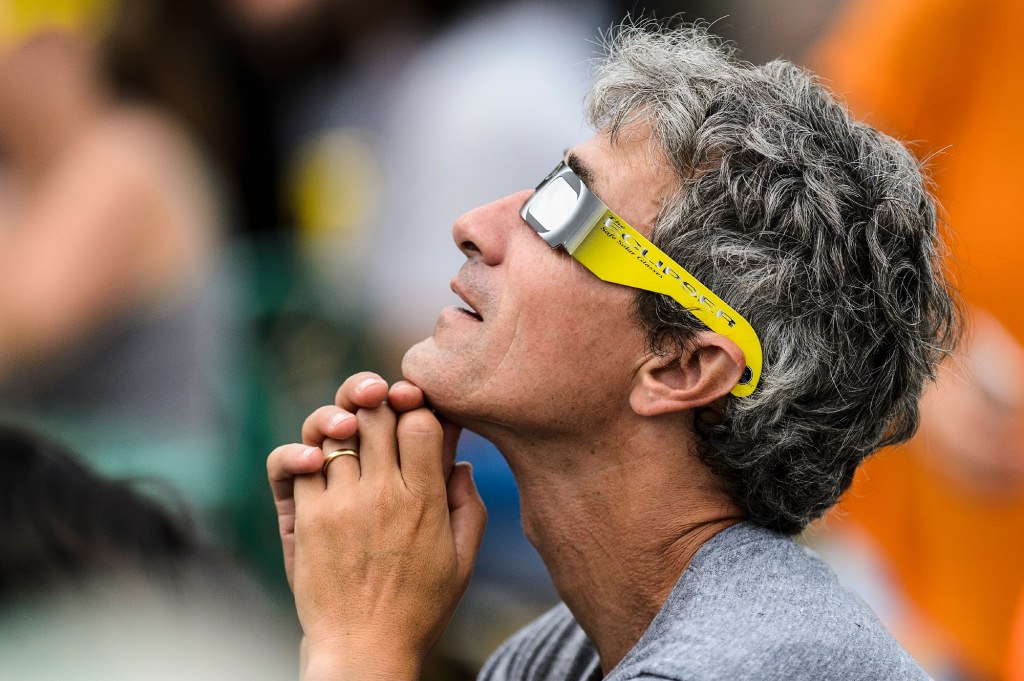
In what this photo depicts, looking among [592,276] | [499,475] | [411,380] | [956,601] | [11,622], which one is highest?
[592,276]

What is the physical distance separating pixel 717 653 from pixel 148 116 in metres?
3.39

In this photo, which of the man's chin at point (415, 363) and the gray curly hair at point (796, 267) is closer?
the gray curly hair at point (796, 267)

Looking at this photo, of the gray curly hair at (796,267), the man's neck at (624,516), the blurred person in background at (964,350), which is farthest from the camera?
the blurred person in background at (964,350)

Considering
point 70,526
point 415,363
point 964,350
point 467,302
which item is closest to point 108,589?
point 70,526

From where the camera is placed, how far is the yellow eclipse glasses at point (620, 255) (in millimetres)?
2178

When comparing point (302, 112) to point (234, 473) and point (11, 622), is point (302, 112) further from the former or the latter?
point (11, 622)

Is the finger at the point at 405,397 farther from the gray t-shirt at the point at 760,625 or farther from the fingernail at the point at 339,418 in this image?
the gray t-shirt at the point at 760,625

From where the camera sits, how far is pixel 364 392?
91.3 inches

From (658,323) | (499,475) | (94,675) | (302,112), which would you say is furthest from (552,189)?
(302,112)

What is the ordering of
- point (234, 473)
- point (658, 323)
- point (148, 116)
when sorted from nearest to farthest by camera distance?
point (658, 323) < point (234, 473) < point (148, 116)

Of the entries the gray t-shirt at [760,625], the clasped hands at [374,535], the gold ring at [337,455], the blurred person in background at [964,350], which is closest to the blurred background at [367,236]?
the blurred person in background at [964,350]

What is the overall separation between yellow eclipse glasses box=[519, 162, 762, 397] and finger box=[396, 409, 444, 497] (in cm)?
47

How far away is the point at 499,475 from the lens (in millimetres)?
4340

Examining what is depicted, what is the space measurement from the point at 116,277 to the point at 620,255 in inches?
103
